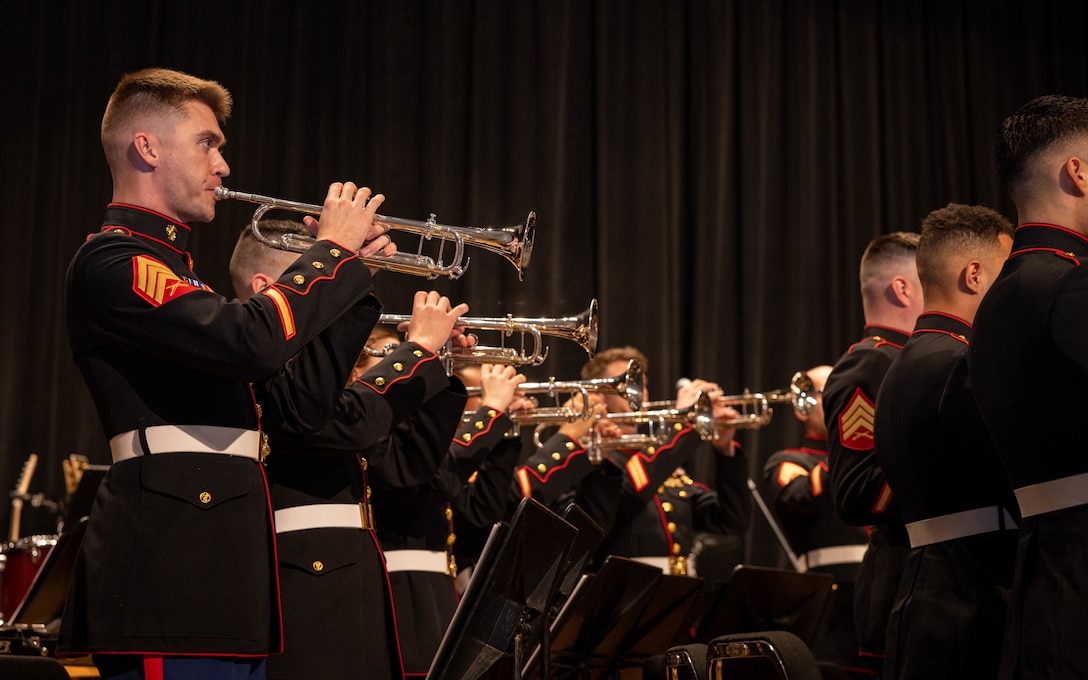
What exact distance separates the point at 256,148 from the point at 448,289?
1.63 meters

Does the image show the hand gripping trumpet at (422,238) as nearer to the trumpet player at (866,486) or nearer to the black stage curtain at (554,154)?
the trumpet player at (866,486)

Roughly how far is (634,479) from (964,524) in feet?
9.74

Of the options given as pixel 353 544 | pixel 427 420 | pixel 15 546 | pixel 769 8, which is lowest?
pixel 15 546

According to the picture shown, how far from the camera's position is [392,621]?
2947mm

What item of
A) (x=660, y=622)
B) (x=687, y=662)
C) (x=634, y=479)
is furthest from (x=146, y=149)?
(x=634, y=479)

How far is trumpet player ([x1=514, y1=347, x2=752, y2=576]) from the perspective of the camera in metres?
5.32

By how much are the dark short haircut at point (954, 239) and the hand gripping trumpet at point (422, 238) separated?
4.07 feet

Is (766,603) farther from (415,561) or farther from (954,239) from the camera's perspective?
(954,239)

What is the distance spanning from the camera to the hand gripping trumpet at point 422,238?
Result: 312cm

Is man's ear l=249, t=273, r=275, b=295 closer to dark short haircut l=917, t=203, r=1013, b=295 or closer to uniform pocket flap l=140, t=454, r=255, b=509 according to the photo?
uniform pocket flap l=140, t=454, r=255, b=509

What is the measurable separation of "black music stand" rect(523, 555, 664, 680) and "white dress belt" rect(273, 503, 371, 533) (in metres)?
0.77

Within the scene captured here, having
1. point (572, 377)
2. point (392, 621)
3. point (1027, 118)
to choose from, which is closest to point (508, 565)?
point (392, 621)

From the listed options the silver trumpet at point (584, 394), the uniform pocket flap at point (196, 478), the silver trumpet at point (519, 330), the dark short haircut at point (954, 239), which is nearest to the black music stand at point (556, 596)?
the uniform pocket flap at point (196, 478)

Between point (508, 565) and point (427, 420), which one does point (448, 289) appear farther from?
point (508, 565)
